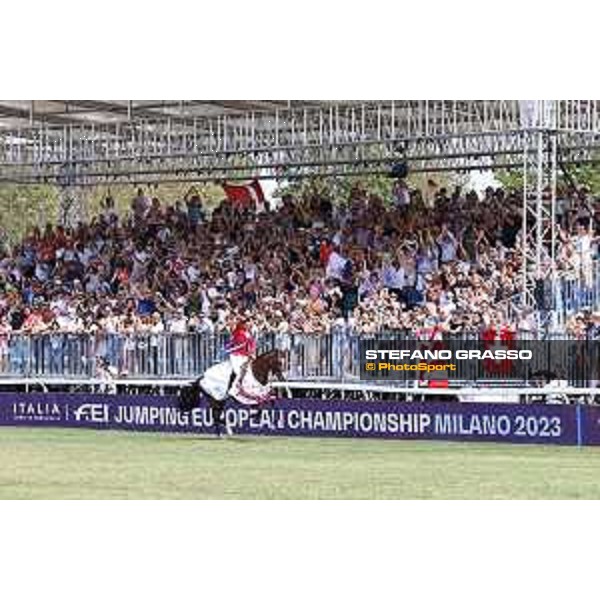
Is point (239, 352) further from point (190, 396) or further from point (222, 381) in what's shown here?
point (190, 396)

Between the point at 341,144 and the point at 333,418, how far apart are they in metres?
4.84

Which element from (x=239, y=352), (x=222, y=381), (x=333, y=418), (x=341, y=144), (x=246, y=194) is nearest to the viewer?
(x=222, y=381)

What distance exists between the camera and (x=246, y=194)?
3775cm

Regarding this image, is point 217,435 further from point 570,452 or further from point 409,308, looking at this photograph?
point 570,452

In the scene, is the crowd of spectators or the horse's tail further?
the crowd of spectators

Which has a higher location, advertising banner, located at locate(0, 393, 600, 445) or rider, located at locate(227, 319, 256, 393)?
rider, located at locate(227, 319, 256, 393)

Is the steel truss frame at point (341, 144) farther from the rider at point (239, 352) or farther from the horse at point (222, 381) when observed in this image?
the horse at point (222, 381)

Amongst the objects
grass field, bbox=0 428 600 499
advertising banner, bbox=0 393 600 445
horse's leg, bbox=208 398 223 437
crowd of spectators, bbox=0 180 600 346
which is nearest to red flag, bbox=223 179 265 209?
crowd of spectators, bbox=0 180 600 346

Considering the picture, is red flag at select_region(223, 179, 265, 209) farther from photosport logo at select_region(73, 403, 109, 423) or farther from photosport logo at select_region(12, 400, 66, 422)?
photosport logo at select_region(73, 403, 109, 423)

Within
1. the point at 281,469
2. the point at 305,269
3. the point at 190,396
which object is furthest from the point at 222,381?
the point at 281,469

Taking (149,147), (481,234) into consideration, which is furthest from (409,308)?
(149,147)

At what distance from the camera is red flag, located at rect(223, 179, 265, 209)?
3728cm

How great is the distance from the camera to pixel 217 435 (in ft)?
87.5

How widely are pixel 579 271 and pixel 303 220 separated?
27.3 ft
